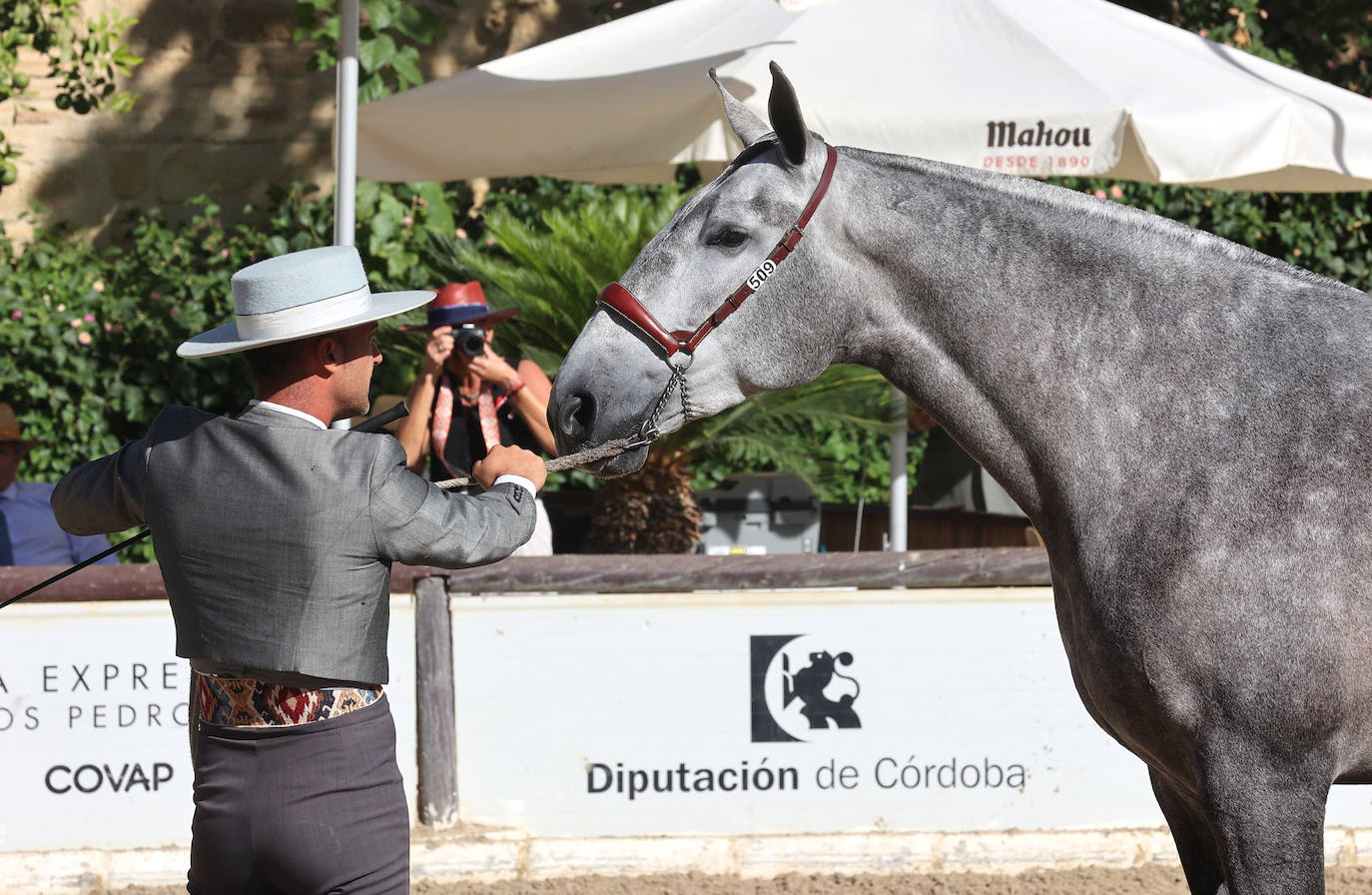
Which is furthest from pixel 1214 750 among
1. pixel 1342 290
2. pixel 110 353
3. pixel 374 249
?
pixel 110 353

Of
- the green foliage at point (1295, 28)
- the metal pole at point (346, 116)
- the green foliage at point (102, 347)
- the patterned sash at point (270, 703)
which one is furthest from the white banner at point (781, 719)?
the green foliage at point (1295, 28)

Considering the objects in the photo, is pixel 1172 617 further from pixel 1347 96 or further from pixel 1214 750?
pixel 1347 96

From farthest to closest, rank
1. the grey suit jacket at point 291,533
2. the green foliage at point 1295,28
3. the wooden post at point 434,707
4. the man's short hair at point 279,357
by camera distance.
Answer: the green foliage at point 1295,28 < the wooden post at point 434,707 < the man's short hair at point 279,357 < the grey suit jacket at point 291,533

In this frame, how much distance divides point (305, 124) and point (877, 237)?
6.76 m

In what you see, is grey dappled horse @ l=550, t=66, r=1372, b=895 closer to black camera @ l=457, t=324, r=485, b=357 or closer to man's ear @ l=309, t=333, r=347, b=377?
man's ear @ l=309, t=333, r=347, b=377

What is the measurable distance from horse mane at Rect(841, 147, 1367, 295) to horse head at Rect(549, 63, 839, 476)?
0.18 meters

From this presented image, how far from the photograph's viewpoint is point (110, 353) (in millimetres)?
6938

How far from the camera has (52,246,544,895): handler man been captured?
84.6 inches

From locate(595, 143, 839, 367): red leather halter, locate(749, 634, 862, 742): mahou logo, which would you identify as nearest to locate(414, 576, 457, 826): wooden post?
locate(749, 634, 862, 742): mahou logo

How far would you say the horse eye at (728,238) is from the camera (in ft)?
8.05

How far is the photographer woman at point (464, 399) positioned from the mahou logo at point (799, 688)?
1026 millimetres

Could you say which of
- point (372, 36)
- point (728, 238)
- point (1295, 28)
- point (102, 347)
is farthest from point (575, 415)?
point (1295, 28)

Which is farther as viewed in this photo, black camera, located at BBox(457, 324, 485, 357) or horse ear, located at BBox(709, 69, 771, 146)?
black camera, located at BBox(457, 324, 485, 357)

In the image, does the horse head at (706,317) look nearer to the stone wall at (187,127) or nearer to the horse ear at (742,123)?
the horse ear at (742,123)
